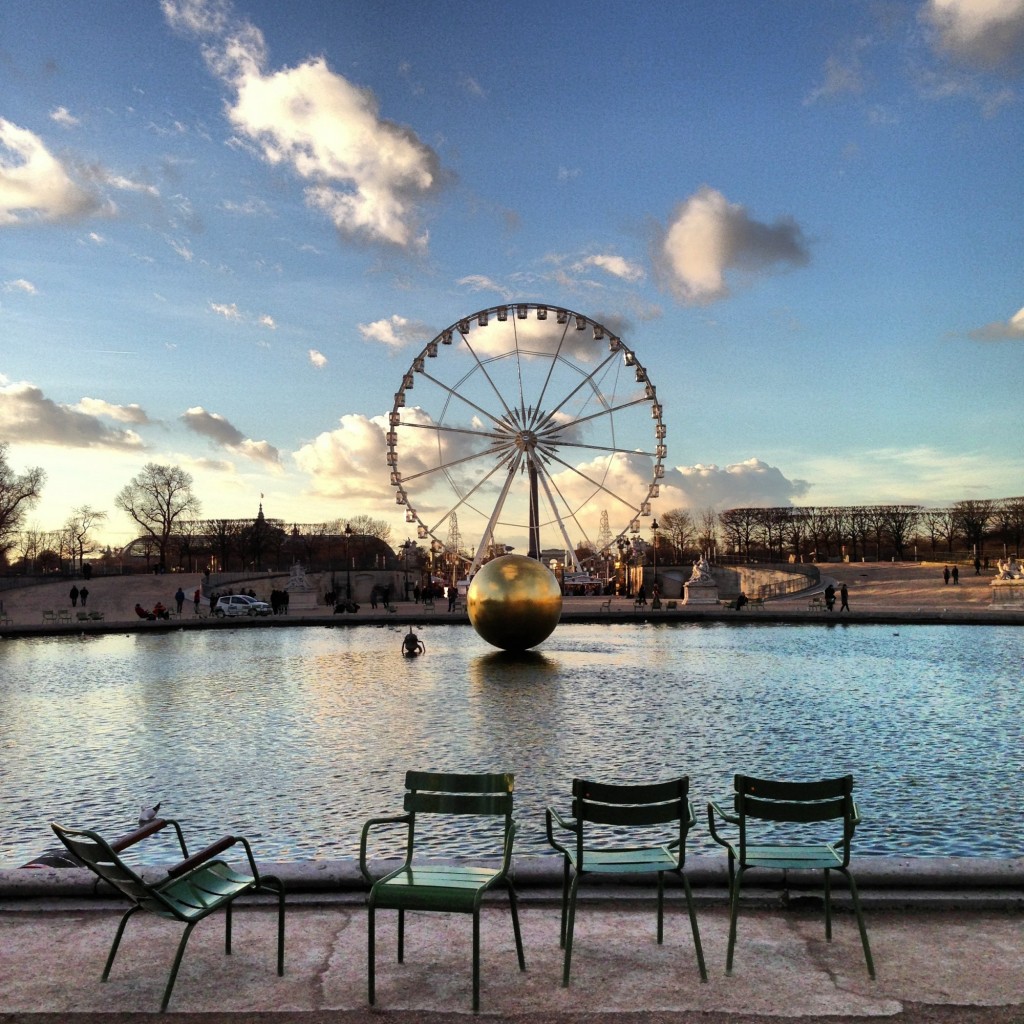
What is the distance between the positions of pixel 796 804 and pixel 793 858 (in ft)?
1.15

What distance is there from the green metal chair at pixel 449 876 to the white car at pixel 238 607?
4241 cm

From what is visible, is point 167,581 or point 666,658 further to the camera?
point 167,581

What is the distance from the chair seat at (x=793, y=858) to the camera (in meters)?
5.70

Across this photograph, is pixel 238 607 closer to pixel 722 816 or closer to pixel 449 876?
pixel 722 816

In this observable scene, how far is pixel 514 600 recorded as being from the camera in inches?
878

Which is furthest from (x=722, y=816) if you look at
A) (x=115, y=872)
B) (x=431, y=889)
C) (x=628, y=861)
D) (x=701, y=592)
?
(x=701, y=592)

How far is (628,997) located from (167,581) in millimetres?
63892

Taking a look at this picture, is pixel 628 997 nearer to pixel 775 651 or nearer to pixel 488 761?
pixel 488 761

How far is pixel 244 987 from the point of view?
5.27 m

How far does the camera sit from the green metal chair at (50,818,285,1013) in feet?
16.7

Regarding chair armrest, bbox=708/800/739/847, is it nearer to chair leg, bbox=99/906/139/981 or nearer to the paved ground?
the paved ground

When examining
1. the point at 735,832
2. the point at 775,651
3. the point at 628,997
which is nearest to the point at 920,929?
the point at 628,997

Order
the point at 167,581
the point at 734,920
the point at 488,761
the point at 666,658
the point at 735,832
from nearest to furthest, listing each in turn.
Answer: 1. the point at 734,920
2. the point at 735,832
3. the point at 488,761
4. the point at 666,658
5. the point at 167,581

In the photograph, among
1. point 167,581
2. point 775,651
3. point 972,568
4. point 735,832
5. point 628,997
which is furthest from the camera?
point 972,568
